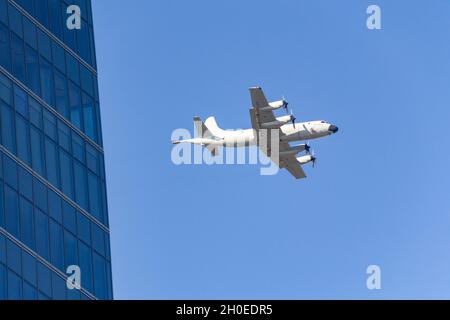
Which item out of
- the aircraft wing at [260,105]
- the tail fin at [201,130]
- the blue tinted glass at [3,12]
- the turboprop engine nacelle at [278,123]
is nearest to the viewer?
the blue tinted glass at [3,12]

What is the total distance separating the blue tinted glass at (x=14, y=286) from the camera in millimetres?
52250

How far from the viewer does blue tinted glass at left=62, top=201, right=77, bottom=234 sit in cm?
5959

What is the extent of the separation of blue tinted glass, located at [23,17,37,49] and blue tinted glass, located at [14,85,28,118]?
3.49m

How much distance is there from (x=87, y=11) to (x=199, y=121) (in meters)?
27.5

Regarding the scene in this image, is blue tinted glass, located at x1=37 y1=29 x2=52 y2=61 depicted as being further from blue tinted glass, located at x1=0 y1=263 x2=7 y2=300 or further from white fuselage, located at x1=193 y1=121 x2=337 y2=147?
white fuselage, located at x1=193 y1=121 x2=337 y2=147

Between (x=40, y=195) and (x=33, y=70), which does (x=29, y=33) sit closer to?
(x=33, y=70)

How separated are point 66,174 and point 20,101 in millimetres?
4405

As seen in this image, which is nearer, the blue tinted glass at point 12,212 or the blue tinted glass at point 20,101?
the blue tinted glass at point 12,212

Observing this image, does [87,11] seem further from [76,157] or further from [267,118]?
[267,118]

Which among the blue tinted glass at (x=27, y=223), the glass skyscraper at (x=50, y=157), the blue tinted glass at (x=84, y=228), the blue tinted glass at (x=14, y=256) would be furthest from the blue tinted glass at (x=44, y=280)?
the blue tinted glass at (x=84, y=228)

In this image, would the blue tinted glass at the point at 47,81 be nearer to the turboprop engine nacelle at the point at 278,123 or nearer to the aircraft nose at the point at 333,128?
the turboprop engine nacelle at the point at 278,123

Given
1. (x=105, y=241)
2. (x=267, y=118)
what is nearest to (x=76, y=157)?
(x=105, y=241)

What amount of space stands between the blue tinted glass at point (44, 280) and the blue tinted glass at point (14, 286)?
2086 mm
